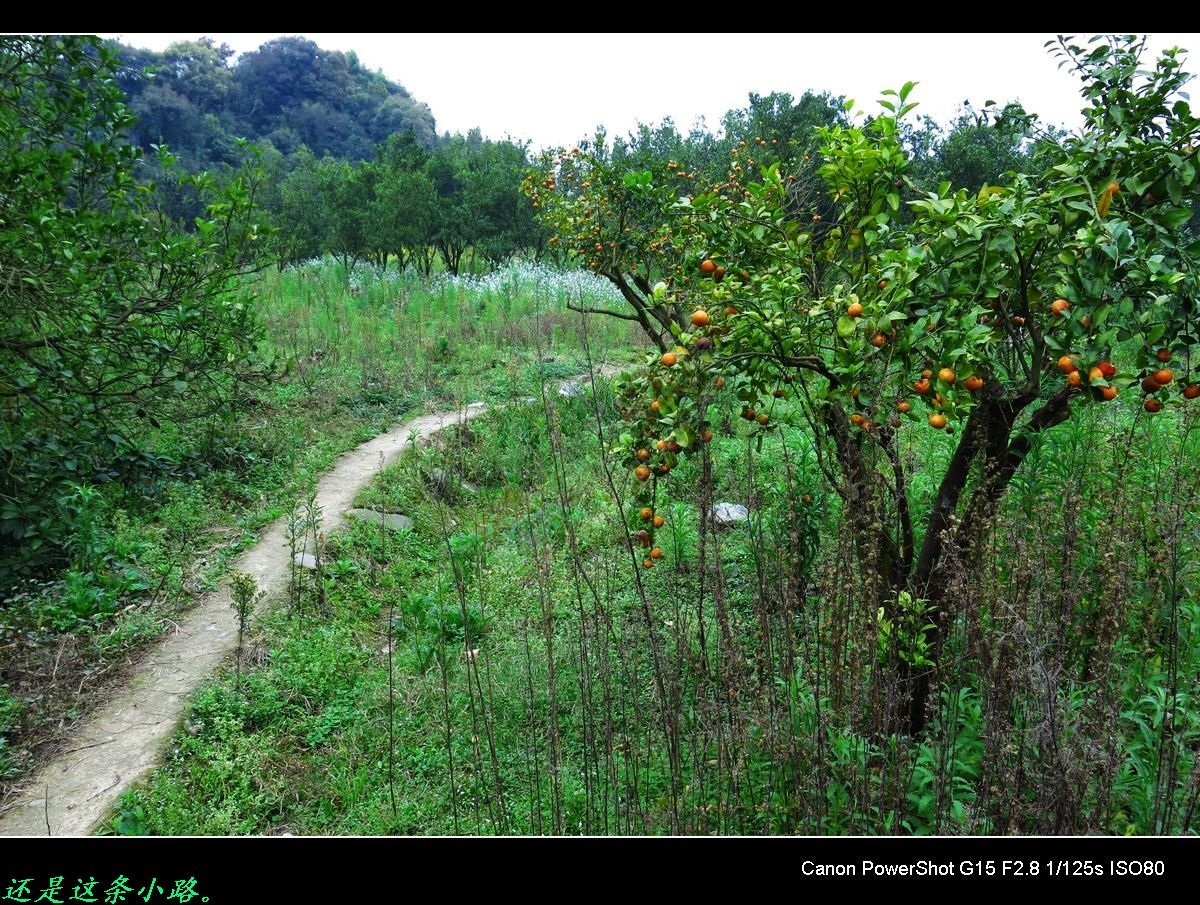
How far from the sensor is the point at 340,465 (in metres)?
7.42

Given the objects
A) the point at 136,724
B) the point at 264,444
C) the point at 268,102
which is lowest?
the point at 136,724

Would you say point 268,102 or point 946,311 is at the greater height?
point 268,102

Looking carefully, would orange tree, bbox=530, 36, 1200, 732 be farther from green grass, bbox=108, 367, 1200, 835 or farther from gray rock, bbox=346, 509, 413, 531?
gray rock, bbox=346, 509, 413, 531

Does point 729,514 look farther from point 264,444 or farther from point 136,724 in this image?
point 264,444

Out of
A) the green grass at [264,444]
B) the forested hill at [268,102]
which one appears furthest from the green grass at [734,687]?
the forested hill at [268,102]

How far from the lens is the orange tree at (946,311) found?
2277 mm

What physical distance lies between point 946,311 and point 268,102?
41.1m

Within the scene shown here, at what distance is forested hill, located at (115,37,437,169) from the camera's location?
29.7m

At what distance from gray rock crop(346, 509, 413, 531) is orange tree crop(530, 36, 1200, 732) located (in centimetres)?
374

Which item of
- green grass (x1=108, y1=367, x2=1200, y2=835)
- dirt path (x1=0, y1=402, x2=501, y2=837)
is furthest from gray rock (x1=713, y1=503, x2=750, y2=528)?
dirt path (x1=0, y1=402, x2=501, y2=837)

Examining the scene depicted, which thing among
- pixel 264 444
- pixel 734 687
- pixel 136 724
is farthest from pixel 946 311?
pixel 264 444

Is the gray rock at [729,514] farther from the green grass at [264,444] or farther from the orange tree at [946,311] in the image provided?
the orange tree at [946,311]

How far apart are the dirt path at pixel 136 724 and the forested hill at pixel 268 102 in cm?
2767

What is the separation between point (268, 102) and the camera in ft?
119
